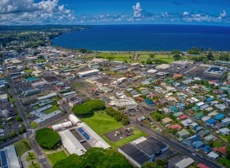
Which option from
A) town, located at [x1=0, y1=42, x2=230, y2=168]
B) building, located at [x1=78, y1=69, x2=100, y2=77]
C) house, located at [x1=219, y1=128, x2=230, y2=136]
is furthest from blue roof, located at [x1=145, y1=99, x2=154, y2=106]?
building, located at [x1=78, y1=69, x2=100, y2=77]

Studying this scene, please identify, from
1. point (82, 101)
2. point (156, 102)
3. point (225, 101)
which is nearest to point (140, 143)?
point (156, 102)

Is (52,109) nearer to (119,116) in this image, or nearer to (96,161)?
(119,116)

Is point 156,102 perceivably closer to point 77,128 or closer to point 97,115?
point 97,115

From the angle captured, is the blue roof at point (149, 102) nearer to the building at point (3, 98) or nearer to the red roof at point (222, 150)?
the red roof at point (222, 150)

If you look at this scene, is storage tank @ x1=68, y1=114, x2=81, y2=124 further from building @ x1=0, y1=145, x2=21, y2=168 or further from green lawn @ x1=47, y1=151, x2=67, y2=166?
building @ x1=0, y1=145, x2=21, y2=168

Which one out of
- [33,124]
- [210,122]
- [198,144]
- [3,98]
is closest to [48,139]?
[33,124]

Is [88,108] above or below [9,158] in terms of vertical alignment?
above
